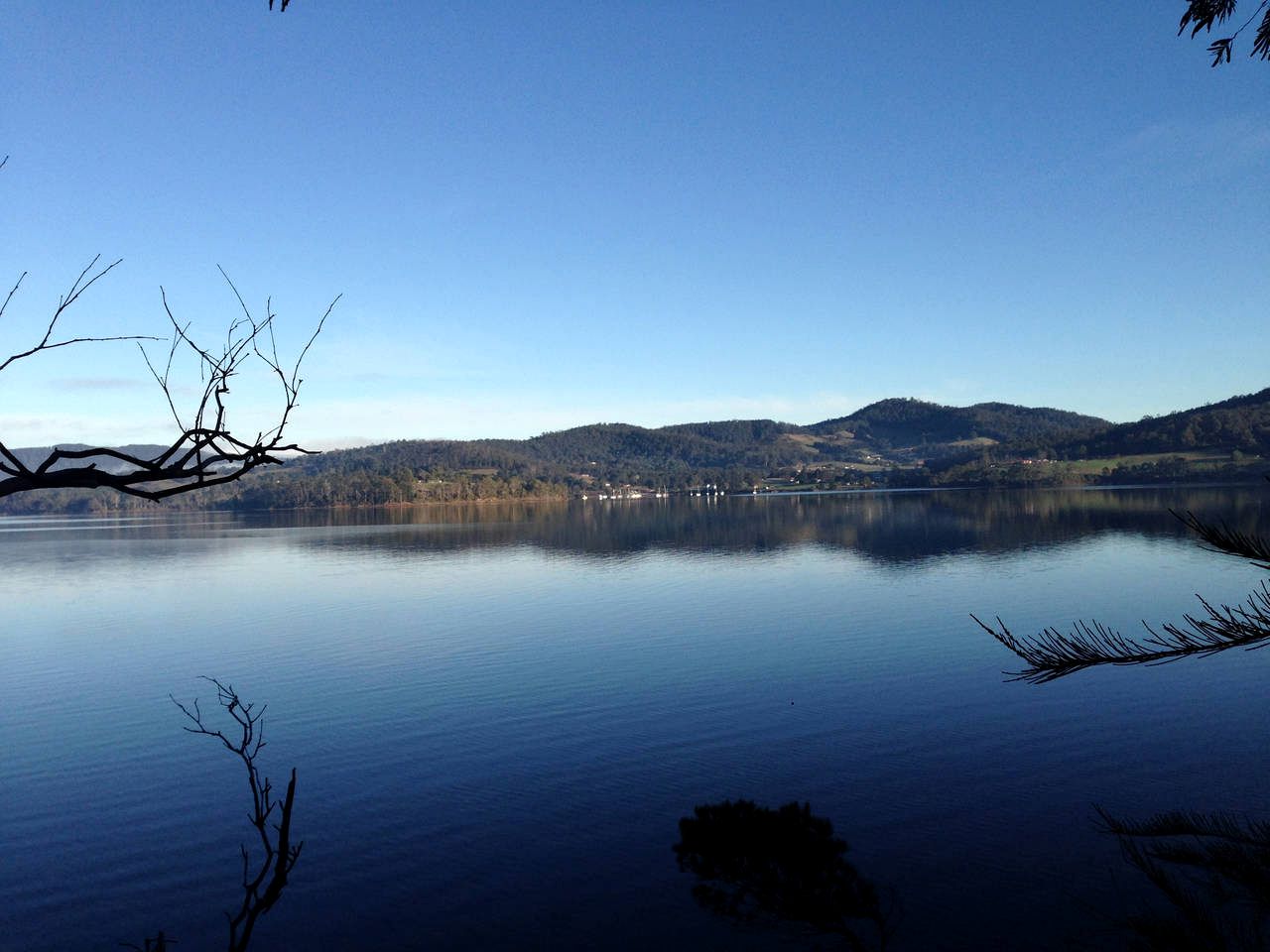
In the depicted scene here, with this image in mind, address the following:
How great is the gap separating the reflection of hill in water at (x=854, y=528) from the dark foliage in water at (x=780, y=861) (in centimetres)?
4635

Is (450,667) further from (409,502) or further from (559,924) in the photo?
(409,502)

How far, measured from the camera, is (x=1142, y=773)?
54.8ft

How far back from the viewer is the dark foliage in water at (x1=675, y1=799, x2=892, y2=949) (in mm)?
9602

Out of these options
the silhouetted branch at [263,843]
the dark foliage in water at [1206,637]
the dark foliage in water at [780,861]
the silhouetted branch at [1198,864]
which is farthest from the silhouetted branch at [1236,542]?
the dark foliage in water at [780,861]

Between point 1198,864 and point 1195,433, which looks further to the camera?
point 1195,433

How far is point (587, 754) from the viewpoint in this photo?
62.2 ft

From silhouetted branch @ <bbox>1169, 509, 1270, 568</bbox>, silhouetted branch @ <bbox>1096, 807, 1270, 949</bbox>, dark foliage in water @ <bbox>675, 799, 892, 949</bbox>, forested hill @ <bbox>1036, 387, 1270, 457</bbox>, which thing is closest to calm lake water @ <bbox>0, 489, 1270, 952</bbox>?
silhouetted branch @ <bbox>1096, 807, 1270, 949</bbox>

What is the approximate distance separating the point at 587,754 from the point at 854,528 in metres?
70.3

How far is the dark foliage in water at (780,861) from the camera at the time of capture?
378 inches

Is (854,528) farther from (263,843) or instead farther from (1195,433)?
(1195,433)

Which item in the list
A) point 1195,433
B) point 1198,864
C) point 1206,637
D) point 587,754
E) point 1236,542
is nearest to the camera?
point 1236,542

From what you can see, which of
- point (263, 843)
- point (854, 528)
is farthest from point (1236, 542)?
point (854, 528)

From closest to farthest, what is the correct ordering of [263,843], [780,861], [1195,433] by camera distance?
1. [263,843]
2. [780,861]
3. [1195,433]

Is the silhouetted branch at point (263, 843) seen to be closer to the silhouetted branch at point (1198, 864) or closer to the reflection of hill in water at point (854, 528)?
the silhouetted branch at point (1198, 864)
